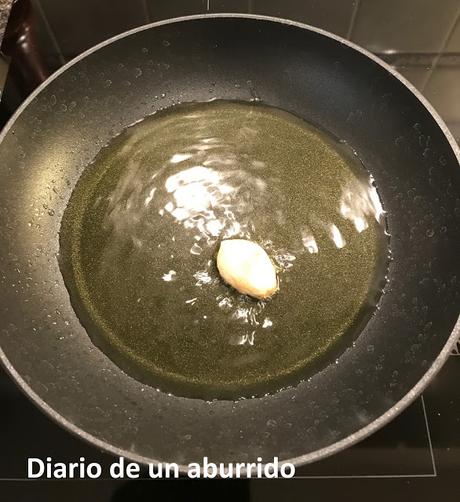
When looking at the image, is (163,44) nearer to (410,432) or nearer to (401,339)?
(401,339)

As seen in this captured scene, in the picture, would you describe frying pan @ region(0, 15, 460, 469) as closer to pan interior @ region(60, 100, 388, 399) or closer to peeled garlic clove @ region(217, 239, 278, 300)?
pan interior @ region(60, 100, 388, 399)

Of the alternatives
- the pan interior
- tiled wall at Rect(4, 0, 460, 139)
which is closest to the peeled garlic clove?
the pan interior

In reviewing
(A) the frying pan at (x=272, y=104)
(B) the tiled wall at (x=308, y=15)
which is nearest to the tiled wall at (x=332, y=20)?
(B) the tiled wall at (x=308, y=15)

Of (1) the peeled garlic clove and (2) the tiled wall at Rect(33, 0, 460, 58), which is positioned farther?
(2) the tiled wall at Rect(33, 0, 460, 58)

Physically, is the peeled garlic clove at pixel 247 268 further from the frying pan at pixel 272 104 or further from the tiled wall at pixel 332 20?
the tiled wall at pixel 332 20

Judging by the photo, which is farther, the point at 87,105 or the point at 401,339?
the point at 87,105

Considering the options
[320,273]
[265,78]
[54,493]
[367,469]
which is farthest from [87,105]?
[367,469]

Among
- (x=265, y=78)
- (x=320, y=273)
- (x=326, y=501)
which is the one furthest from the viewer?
(x=265, y=78)
